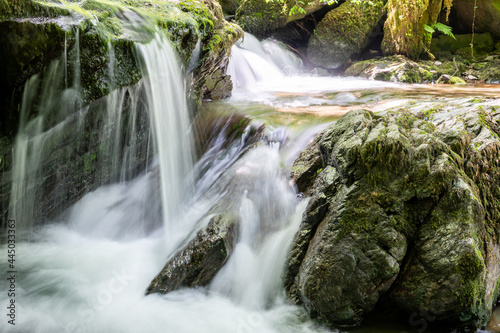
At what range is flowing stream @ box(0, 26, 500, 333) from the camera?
297 centimetres

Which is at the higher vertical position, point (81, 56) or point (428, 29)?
point (428, 29)

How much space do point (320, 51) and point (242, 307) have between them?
40.5 feet

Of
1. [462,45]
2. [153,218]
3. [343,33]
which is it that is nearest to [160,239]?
[153,218]

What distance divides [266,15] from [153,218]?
11.3 m

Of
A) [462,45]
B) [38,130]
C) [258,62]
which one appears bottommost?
[38,130]

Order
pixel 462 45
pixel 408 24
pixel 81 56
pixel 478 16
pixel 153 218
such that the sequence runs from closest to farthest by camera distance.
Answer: pixel 81 56 < pixel 153 218 < pixel 408 24 < pixel 478 16 < pixel 462 45

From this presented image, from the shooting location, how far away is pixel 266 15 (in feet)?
42.9

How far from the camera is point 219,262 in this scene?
3.37 meters

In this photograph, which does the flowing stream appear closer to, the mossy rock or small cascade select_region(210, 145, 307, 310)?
small cascade select_region(210, 145, 307, 310)

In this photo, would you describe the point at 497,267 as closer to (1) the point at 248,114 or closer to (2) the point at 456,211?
(2) the point at 456,211

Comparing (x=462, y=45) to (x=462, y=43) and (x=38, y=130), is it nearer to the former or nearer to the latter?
(x=462, y=43)

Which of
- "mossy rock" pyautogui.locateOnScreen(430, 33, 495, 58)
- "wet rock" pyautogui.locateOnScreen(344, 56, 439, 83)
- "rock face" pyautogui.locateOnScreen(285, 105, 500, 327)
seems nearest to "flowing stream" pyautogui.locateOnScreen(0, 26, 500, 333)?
"rock face" pyautogui.locateOnScreen(285, 105, 500, 327)

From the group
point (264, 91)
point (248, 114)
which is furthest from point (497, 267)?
point (264, 91)

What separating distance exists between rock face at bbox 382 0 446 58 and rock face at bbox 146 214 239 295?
1160cm
